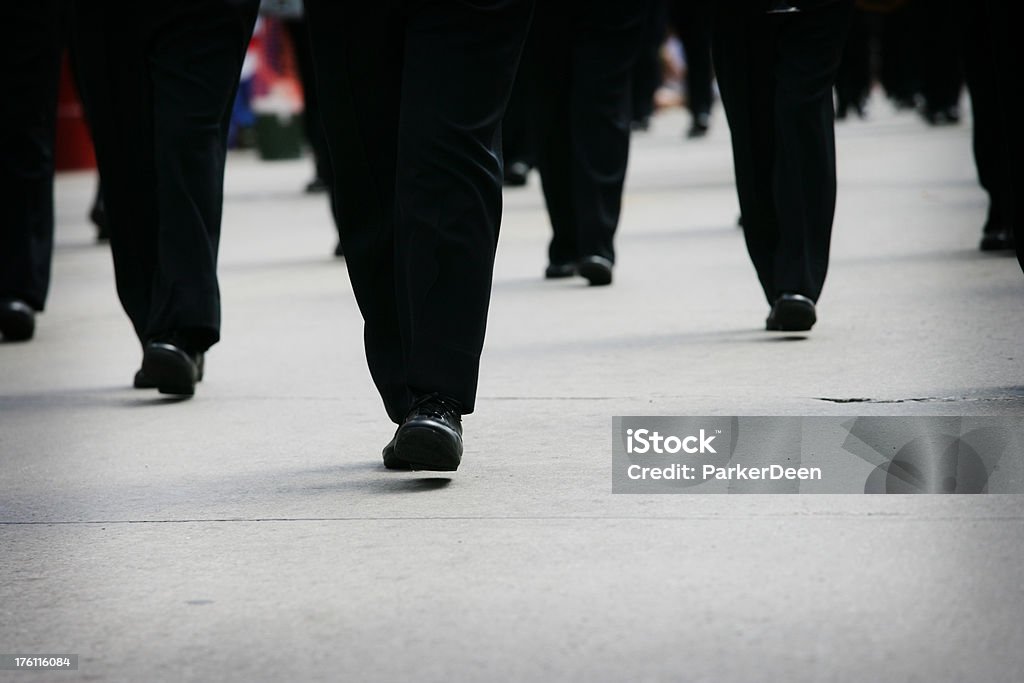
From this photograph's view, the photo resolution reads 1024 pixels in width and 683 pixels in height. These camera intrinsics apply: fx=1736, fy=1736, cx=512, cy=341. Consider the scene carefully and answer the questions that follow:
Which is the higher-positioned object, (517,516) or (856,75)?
(517,516)

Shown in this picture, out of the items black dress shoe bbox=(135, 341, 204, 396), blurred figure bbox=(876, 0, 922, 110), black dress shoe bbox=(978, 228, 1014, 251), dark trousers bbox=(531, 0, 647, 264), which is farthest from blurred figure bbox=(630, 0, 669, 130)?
black dress shoe bbox=(135, 341, 204, 396)

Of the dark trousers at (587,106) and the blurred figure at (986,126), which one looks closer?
the blurred figure at (986,126)

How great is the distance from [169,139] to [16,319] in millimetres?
1423

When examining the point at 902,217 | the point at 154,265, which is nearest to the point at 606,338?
the point at 154,265

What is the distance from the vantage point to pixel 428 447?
321 cm

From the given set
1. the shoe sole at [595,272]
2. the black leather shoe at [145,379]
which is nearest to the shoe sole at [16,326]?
the black leather shoe at [145,379]

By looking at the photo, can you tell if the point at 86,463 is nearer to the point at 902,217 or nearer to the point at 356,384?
the point at 356,384

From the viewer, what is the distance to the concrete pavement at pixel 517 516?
2.31 meters

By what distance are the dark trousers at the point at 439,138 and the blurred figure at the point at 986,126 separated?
2900 mm

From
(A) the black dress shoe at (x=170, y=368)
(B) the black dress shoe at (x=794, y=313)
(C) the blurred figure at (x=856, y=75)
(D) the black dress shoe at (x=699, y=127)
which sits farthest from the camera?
(C) the blurred figure at (x=856, y=75)

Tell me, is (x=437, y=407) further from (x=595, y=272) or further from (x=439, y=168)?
(x=595, y=272)

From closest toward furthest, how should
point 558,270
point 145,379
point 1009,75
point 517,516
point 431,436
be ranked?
point 517,516 < point 431,436 < point 1009,75 < point 145,379 < point 558,270

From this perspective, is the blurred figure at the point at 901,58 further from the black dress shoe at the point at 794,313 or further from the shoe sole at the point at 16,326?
the shoe sole at the point at 16,326

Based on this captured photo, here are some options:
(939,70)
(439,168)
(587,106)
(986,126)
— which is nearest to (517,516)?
(439,168)
